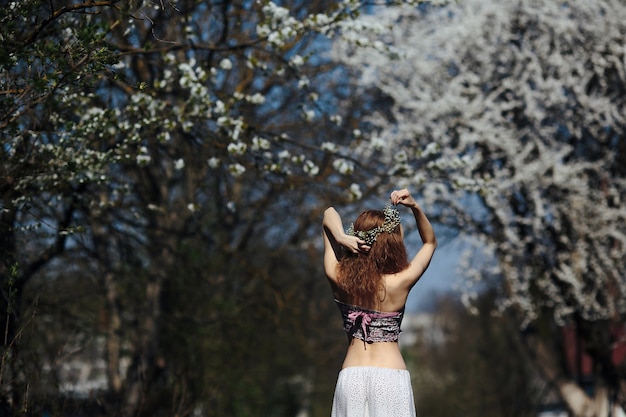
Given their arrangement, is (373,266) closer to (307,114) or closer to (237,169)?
(237,169)

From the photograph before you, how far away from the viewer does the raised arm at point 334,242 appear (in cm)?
506

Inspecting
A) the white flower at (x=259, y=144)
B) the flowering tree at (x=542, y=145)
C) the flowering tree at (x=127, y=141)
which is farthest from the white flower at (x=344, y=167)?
the flowering tree at (x=542, y=145)

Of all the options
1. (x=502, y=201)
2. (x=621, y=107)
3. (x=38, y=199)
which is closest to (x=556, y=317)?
(x=502, y=201)

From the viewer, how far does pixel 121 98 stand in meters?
9.73

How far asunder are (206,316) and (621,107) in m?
6.81

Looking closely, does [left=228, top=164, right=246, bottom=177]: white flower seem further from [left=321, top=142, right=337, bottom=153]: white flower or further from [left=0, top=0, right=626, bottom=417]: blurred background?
[left=321, top=142, right=337, bottom=153]: white flower

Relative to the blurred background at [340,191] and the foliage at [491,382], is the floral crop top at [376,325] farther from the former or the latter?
the foliage at [491,382]

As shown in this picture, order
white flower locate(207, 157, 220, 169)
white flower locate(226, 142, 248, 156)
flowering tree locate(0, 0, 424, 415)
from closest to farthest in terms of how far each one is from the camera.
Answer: flowering tree locate(0, 0, 424, 415)
white flower locate(226, 142, 248, 156)
white flower locate(207, 157, 220, 169)

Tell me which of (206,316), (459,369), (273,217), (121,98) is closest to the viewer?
(121,98)

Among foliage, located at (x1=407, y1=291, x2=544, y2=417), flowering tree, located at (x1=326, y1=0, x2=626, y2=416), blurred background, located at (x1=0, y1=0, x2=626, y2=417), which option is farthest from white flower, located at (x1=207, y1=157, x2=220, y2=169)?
foliage, located at (x1=407, y1=291, x2=544, y2=417)

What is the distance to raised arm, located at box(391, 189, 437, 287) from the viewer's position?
197 inches

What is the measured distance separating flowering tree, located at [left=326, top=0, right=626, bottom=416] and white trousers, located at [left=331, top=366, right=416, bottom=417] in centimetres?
924

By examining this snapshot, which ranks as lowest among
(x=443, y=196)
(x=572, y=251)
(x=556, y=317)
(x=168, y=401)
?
(x=168, y=401)

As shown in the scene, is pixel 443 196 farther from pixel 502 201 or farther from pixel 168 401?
pixel 168 401
